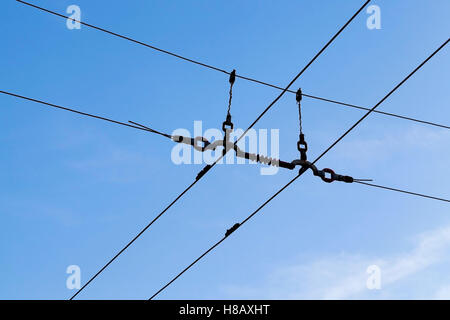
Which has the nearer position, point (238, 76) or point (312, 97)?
point (238, 76)

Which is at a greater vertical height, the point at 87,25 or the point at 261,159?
the point at 87,25

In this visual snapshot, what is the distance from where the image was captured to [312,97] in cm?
1202

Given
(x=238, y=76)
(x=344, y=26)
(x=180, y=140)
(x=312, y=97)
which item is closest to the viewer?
(x=344, y=26)

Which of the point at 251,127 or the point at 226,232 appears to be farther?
the point at 226,232

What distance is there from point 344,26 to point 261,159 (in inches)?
98.1
